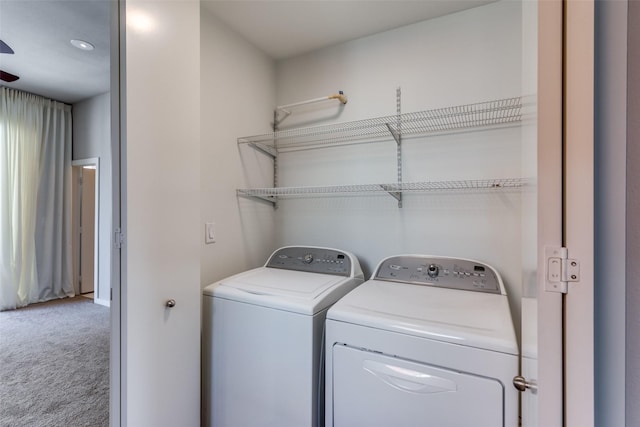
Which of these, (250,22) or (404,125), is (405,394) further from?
(250,22)

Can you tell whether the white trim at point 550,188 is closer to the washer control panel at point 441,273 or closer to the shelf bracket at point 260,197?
the washer control panel at point 441,273

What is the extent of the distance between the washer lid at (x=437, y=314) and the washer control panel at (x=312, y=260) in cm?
32

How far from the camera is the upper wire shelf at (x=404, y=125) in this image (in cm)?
157

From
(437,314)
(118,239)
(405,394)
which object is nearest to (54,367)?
(118,239)

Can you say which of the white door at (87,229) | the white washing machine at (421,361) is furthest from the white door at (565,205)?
the white door at (87,229)

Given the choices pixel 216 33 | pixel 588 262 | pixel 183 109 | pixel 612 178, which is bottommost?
pixel 588 262

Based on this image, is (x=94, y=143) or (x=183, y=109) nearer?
(x=183, y=109)

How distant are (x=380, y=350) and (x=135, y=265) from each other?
39.9 inches

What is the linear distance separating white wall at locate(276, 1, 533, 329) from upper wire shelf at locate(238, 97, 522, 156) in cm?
6

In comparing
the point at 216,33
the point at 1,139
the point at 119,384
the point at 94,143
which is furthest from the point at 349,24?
the point at 1,139

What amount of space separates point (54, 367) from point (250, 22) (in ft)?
9.78

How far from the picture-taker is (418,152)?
1.85m

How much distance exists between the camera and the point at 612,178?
0.47 metres

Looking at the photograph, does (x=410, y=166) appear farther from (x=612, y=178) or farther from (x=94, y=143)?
(x=94, y=143)
